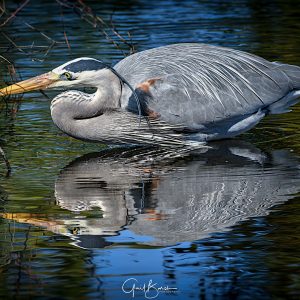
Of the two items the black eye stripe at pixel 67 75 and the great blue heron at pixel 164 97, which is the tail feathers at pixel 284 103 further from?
the black eye stripe at pixel 67 75

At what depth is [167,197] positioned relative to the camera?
717 centimetres

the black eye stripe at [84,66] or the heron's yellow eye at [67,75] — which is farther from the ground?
the black eye stripe at [84,66]

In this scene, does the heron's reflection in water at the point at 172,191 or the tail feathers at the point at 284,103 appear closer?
the heron's reflection in water at the point at 172,191

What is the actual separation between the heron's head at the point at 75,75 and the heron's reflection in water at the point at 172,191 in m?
0.63

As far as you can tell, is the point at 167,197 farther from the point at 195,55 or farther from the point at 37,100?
the point at 37,100

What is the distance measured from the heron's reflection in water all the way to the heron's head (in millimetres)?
633

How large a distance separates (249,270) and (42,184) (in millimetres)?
2319

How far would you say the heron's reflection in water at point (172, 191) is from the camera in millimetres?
6484

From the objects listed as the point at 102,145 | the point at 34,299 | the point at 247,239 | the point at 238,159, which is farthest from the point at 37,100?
the point at 34,299

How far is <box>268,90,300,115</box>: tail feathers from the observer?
9.34 m

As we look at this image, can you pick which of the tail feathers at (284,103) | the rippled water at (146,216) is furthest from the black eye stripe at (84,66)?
the tail feathers at (284,103)
